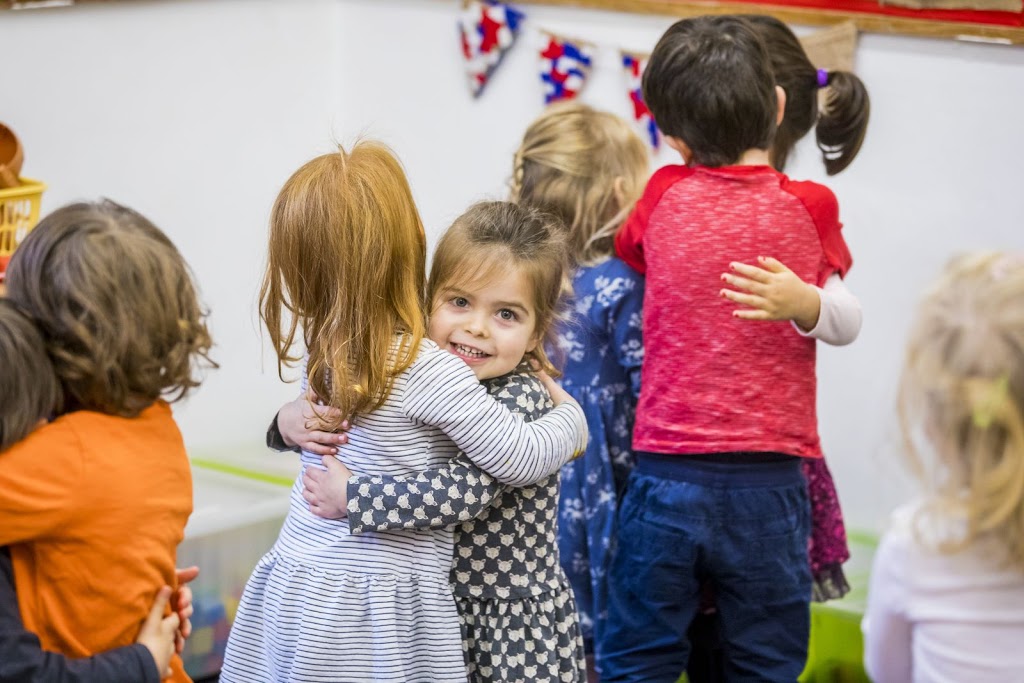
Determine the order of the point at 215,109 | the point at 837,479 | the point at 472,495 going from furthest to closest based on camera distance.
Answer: the point at 215,109 < the point at 837,479 < the point at 472,495

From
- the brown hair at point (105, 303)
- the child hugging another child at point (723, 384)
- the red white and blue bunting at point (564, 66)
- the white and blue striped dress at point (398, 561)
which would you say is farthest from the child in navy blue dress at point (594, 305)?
the brown hair at point (105, 303)

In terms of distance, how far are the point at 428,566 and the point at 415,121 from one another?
2132mm

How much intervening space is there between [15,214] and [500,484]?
0.89m

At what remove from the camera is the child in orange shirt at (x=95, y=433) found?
4.09 ft

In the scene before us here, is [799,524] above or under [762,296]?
under

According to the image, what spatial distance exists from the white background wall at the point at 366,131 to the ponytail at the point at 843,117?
38 centimetres

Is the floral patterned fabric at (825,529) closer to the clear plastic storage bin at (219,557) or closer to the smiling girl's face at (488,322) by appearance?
the smiling girl's face at (488,322)

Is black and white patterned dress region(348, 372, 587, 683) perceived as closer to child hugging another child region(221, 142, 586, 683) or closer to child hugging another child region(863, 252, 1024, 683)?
child hugging another child region(221, 142, 586, 683)

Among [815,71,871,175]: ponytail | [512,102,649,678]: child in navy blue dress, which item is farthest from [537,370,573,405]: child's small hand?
[815,71,871,175]: ponytail

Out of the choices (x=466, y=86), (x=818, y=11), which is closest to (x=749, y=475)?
(x=818, y=11)

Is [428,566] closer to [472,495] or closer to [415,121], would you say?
[472,495]

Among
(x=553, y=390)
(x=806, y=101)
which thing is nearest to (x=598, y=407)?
(x=553, y=390)

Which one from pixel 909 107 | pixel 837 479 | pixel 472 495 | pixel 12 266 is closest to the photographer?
pixel 12 266

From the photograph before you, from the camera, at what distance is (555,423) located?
1604 mm
